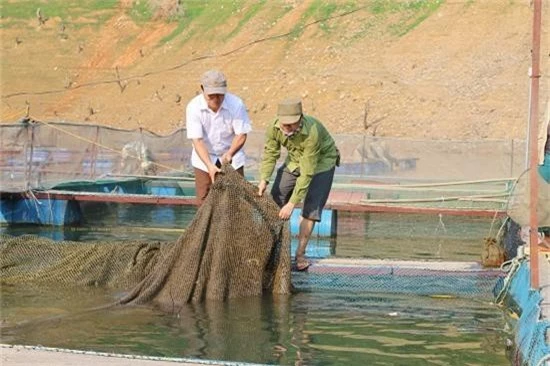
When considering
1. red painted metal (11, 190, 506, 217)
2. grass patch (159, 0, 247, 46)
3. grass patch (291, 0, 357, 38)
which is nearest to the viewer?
red painted metal (11, 190, 506, 217)

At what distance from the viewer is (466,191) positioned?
1709cm

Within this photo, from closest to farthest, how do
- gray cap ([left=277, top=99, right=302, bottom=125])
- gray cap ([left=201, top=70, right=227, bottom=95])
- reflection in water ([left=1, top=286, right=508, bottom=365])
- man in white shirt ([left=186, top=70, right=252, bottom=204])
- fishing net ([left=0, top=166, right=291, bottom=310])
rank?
reflection in water ([left=1, top=286, right=508, bottom=365]) → gray cap ([left=277, top=99, right=302, bottom=125]) → gray cap ([left=201, top=70, right=227, bottom=95]) → fishing net ([left=0, top=166, right=291, bottom=310]) → man in white shirt ([left=186, top=70, right=252, bottom=204])

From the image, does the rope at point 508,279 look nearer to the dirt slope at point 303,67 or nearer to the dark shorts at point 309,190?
the dark shorts at point 309,190

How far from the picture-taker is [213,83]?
9617 mm

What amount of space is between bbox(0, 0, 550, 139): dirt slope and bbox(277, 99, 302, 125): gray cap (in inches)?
843

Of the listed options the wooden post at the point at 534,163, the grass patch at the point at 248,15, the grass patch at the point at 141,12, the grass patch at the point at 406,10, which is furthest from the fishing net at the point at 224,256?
the grass patch at the point at 141,12

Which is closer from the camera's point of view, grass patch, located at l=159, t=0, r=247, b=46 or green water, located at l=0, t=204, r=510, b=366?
green water, located at l=0, t=204, r=510, b=366

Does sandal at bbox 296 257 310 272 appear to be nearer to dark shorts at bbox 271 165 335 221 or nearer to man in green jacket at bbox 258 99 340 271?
man in green jacket at bbox 258 99 340 271

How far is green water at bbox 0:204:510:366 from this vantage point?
26.5 feet

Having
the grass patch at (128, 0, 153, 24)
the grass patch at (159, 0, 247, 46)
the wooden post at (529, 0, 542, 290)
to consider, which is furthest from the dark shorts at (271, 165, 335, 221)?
the grass patch at (128, 0, 153, 24)

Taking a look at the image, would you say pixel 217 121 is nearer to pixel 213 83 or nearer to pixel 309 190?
pixel 213 83

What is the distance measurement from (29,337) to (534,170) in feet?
13.2

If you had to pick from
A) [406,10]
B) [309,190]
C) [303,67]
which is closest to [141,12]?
[303,67]

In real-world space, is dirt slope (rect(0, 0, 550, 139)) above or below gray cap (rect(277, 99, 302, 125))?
above
